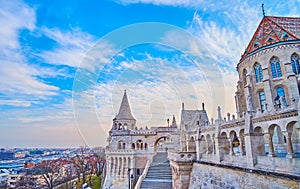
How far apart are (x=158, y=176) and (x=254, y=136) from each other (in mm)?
18143

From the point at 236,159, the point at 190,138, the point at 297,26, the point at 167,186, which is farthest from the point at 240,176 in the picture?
the point at 297,26

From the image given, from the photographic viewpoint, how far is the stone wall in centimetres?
898

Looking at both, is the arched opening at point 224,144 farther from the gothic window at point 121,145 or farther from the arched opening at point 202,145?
the gothic window at point 121,145

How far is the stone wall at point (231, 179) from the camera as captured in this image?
354 inches

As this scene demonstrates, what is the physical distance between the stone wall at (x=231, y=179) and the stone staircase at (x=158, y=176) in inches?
270

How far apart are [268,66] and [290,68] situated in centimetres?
202

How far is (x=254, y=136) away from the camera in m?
11.5

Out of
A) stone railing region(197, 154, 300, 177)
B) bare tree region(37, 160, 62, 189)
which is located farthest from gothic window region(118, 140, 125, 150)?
stone railing region(197, 154, 300, 177)

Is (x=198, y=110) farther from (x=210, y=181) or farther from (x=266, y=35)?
(x=210, y=181)

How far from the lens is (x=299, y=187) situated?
26.1 feet

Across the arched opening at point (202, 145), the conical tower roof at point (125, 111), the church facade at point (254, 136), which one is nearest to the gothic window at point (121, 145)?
the church facade at point (254, 136)

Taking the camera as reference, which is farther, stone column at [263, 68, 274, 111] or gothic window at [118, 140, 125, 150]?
gothic window at [118, 140, 125, 150]

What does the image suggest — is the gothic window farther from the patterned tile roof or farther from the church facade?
the patterned tile roof

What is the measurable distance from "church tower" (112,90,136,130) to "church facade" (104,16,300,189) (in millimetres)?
7737
